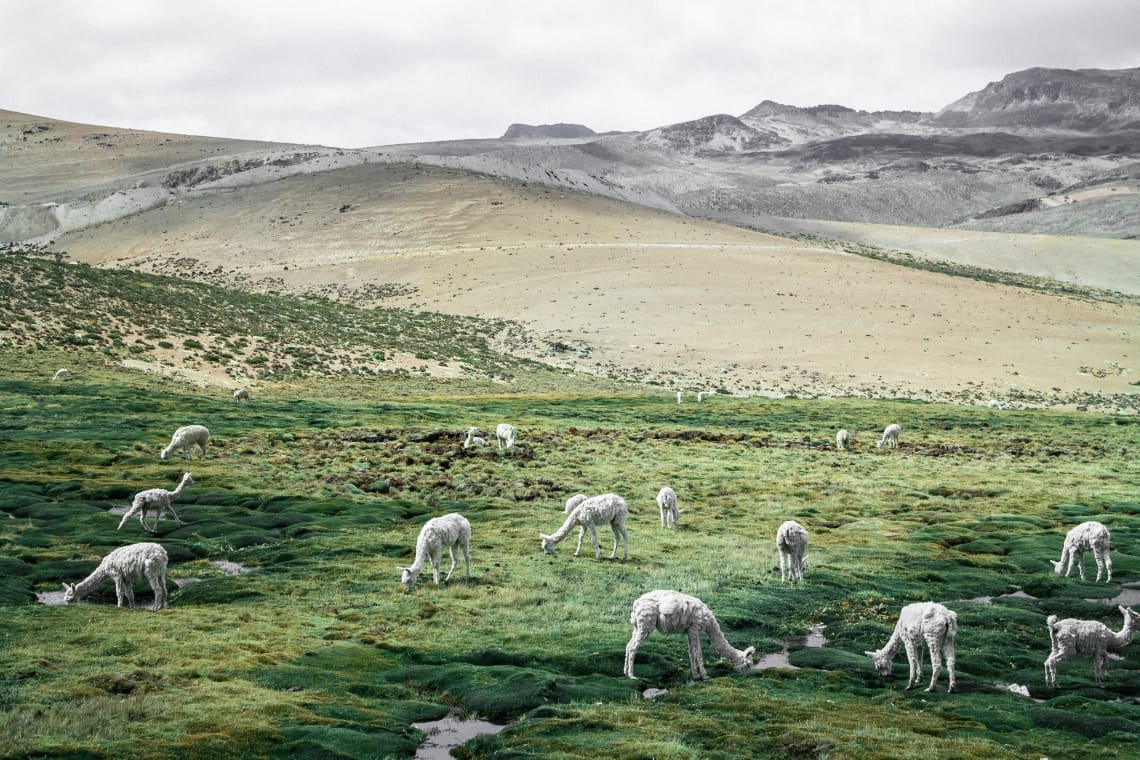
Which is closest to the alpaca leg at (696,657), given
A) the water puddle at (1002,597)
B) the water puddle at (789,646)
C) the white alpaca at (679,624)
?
the white alpaca at (679,624)

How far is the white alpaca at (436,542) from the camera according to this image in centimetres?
2048

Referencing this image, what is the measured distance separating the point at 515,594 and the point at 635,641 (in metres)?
5.19

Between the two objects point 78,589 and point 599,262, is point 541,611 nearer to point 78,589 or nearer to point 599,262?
point 78,589

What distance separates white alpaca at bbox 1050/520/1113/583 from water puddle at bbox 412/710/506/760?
16697mm

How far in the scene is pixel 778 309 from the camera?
109 metres

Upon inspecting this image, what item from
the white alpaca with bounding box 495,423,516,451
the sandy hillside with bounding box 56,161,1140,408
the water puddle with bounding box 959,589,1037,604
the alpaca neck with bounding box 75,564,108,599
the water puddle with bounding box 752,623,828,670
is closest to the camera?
the water puddle with bounding box 752,623,828,670

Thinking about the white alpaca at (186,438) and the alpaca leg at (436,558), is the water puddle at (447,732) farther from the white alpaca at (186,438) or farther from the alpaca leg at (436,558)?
the white alpaca at (186,438)

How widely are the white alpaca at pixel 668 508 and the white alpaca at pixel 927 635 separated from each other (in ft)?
40.7

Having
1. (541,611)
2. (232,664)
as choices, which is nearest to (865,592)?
(541,611)

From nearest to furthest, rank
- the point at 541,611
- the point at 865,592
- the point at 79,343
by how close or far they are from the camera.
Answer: the point at 541,611
the point at 865,592
the point at 79,343

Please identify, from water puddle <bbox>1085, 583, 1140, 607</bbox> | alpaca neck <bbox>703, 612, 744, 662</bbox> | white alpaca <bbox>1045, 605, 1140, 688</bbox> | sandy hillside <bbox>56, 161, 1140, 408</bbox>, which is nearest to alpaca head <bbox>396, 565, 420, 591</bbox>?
alpaca neck <bbox>703, 612, 744, 662</bbox>

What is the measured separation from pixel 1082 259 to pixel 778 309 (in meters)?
116

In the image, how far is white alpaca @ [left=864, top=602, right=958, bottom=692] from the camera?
51.2 ft

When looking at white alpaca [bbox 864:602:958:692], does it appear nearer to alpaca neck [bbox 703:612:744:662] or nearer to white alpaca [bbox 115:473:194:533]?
alpaca neck [bbox 703:612:744:662]
